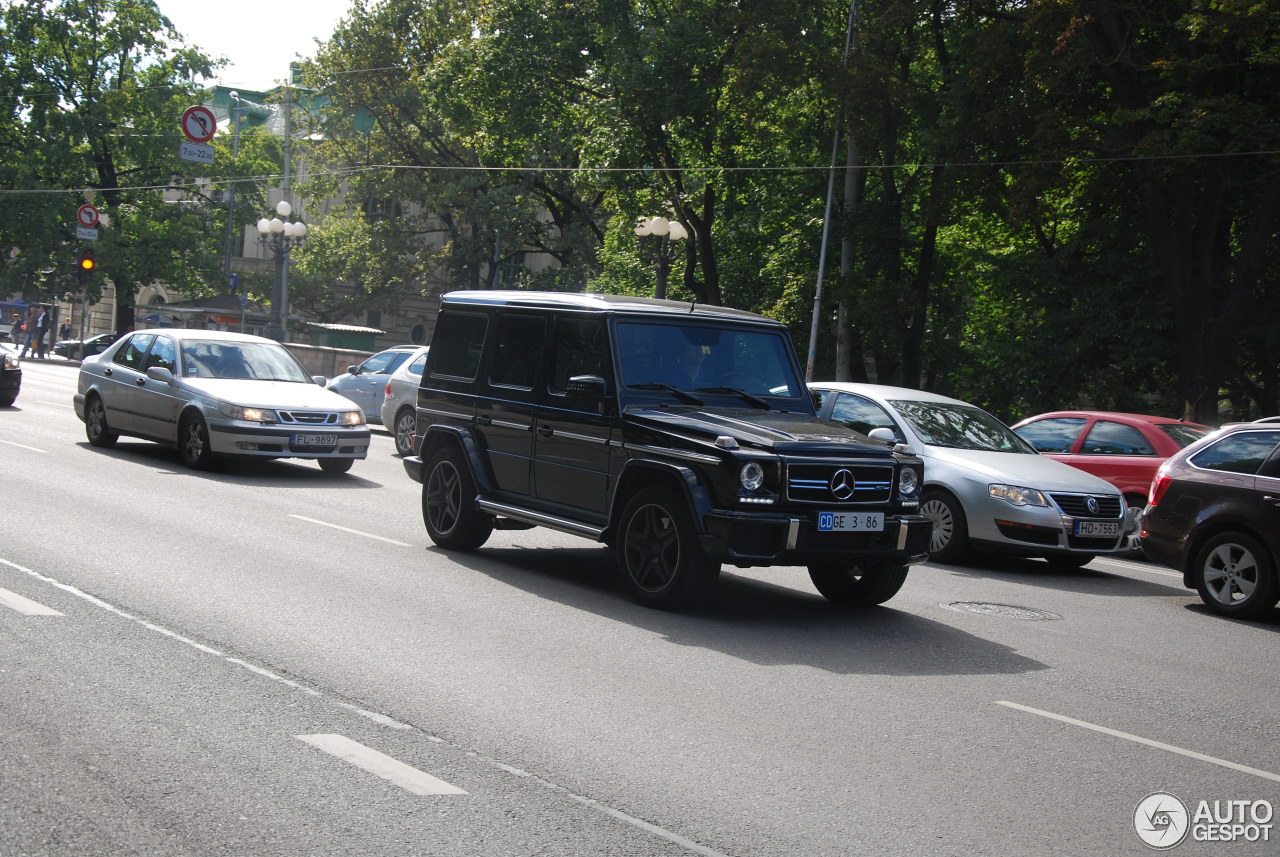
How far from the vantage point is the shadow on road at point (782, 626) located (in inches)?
306

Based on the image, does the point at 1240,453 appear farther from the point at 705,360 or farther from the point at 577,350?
the point at 577,350

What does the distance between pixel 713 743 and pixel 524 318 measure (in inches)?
215

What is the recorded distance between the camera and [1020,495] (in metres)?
12.4

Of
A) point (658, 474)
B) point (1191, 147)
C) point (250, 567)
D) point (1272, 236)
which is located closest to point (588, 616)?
point (658, 474)

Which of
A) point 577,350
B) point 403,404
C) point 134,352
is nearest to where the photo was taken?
point 577,350

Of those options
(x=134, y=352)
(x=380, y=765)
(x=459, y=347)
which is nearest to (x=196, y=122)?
(x=134, y=352)

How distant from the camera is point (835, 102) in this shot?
2962 centimetres

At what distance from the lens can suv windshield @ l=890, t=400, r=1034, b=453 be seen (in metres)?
13.4

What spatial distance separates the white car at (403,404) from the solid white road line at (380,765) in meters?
14.4

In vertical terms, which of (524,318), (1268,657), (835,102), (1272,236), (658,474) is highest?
(835,102)

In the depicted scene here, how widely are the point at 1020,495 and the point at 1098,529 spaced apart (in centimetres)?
80

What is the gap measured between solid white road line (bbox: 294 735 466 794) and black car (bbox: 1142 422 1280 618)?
7675 millimetres

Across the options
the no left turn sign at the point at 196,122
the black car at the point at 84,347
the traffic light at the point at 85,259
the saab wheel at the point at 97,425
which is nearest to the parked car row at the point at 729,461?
the saab wheel at the point at 97,425

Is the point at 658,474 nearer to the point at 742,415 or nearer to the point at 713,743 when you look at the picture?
the point at 742,415
